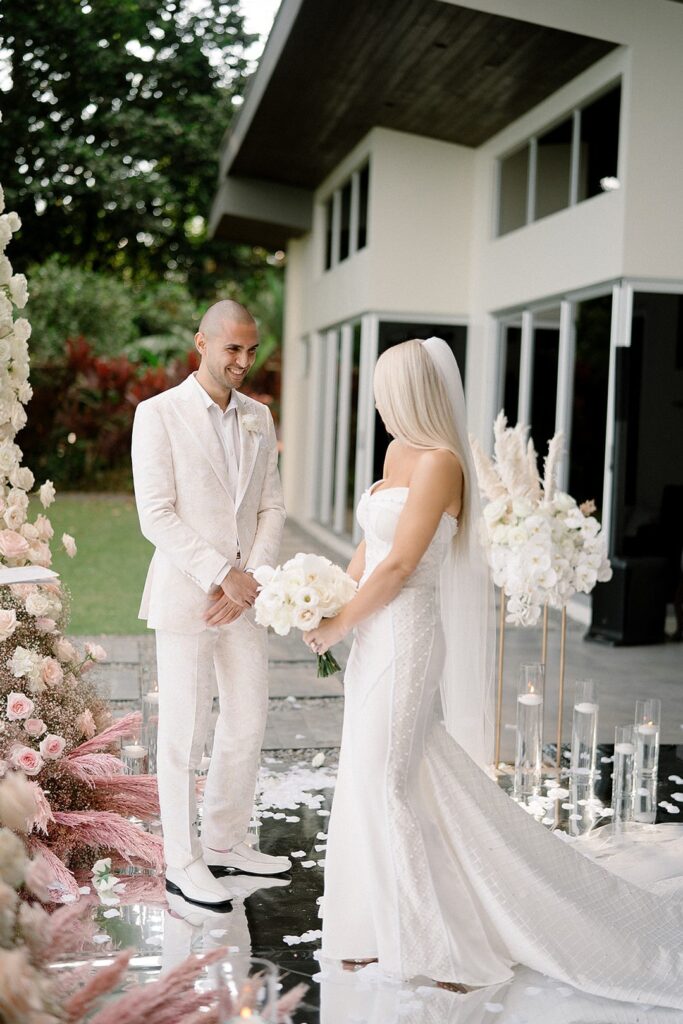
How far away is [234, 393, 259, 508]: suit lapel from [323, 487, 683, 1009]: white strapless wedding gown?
1.75 ft

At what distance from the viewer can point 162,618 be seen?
353cm

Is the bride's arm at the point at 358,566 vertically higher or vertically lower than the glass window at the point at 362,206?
lower

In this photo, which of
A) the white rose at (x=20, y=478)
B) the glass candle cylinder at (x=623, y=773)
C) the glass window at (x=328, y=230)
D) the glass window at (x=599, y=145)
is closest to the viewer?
the white rose at (x=20, y=478)

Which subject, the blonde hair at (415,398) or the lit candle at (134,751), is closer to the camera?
the blonde hair at (415,398)

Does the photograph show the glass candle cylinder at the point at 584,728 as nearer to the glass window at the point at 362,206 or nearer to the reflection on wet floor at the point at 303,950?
the reflection on wet floor at the point at 303,950

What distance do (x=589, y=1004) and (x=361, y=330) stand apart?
33.5ft

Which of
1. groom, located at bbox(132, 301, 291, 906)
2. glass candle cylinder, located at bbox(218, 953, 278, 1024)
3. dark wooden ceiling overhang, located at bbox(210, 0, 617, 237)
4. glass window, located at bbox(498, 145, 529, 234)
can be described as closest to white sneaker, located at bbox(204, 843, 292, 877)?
groom, located at bbox(132, 301, 291, 906)

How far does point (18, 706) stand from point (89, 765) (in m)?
0.38

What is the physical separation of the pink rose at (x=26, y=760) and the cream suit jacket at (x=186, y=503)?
1.84ft

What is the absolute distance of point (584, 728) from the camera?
4730 mm

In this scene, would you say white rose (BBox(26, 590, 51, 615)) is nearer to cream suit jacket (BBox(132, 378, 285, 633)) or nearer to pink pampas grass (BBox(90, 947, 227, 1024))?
cream suit jacket (BBox(132, 378, 285, 633))

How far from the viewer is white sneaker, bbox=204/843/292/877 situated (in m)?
3.83

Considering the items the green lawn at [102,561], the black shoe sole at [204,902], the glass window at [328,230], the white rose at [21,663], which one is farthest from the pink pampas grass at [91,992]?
the glass window at [328,230]

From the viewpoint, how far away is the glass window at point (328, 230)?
15172mm
